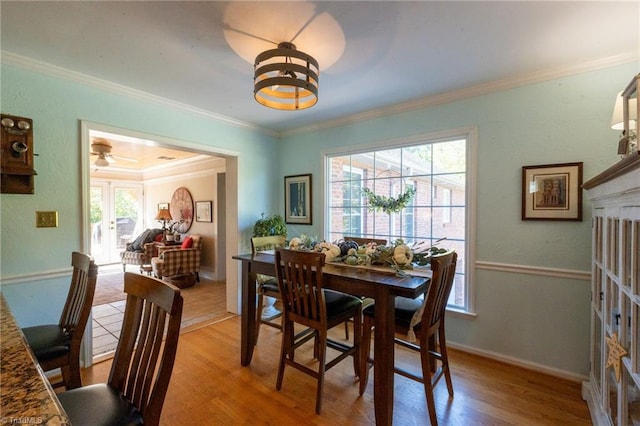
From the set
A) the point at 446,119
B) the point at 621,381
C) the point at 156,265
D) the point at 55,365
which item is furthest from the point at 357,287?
the point at 156,265

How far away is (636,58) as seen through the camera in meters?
2.01

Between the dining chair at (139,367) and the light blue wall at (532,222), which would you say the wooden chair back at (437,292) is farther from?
the dining chair at (139,367)

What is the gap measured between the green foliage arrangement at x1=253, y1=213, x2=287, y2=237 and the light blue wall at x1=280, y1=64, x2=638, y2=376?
2186mm

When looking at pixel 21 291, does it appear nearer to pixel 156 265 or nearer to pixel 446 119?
pixel 156 265

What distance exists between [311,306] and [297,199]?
2239mm

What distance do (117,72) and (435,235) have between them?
3.27m

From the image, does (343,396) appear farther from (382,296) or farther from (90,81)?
(90,81)

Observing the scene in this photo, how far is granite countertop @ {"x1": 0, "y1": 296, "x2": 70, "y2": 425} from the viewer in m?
0.54

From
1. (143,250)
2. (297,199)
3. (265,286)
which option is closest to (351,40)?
(265,286)

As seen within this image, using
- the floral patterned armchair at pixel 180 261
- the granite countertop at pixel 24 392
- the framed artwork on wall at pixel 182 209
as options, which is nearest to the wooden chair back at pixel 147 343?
the granite countertop at pixel 24 392

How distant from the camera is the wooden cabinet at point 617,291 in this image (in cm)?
111

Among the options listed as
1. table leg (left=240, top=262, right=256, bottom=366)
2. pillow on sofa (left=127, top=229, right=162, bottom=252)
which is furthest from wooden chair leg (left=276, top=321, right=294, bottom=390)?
pillow on sofa (left=127, top=229, right=162, bottom=252)

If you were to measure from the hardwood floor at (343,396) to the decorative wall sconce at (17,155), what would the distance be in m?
1.59

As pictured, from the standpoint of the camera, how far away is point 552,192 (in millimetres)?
2273
